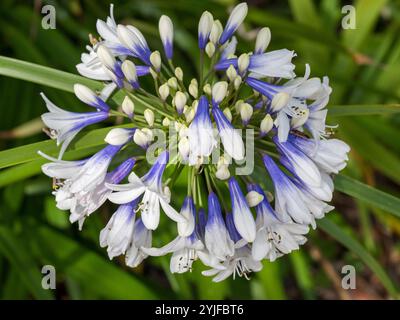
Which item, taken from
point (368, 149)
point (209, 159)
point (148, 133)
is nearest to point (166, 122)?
point (148, 133)

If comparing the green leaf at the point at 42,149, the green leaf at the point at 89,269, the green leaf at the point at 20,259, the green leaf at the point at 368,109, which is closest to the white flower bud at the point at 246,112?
the green leaf at the point at 42,149

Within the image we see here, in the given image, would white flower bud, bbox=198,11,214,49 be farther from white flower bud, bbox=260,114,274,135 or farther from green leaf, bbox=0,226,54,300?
green leaf, bbox=0,226,54,300

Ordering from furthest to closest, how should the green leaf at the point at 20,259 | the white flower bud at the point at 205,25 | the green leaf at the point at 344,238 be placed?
the green leaf at the point at 20,259 < the green leaf at the point at 344,238 < the white flower bud at the point at 205,25

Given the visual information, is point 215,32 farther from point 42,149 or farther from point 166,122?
point 42,149

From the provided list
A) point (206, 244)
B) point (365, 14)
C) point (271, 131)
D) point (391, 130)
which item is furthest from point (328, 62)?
point (206, 244)

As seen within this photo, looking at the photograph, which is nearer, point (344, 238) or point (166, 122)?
point (166, 122)

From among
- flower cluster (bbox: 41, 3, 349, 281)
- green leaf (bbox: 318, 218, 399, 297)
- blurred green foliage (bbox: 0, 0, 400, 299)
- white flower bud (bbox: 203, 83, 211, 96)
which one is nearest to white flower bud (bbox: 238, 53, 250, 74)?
flower cluster (bbox: 41, 3, 349, 281)

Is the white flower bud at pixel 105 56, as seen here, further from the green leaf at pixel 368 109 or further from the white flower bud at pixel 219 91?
the green leaf at pixel 368 109
